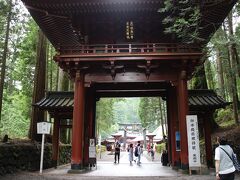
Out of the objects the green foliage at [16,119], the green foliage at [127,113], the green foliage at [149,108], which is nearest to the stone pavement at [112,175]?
the green foliage at [16,119]

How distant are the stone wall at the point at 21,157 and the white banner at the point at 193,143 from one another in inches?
285

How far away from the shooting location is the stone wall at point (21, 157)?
10.8 m

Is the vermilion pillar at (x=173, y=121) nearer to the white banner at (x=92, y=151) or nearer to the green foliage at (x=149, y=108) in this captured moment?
the white banner at (x=92, y=151)

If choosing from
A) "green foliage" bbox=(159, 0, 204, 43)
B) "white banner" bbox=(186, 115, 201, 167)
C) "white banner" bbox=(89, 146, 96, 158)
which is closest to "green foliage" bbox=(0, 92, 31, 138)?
"white banner" bbox=(89, 146, 96, 158)

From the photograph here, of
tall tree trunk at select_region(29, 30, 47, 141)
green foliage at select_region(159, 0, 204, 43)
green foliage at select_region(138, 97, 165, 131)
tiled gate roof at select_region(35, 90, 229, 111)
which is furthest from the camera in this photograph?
green foliage at select_region(138, 97, 165, 131)

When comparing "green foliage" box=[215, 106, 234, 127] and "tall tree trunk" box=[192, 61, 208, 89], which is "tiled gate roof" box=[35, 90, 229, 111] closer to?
"tall tree trunk" box=[192, 61, 208, 89]

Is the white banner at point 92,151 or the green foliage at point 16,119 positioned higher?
the green foliage at point 16,119

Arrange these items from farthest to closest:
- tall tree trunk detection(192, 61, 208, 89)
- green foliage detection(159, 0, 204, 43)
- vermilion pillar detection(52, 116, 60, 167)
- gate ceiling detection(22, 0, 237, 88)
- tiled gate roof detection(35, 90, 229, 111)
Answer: tall tree trunk detection(192, 61, 208, 89) → vermilion pillar detection(52, 116, 60, 167) → tiled gate roof detection(35, 90, 229, 111) → gate ceiling detection(22, 0, 237, 88) → green foliage detection(159, 0, 204, 43)

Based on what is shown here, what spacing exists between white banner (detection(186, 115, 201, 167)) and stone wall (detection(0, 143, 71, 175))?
7244 mm

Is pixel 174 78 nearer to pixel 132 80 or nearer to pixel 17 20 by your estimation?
pixel 132 80

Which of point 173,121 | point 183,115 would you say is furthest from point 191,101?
point 183,115

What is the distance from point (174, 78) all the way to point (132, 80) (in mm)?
1871

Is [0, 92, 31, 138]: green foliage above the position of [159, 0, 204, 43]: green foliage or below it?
below

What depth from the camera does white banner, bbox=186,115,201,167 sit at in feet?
35.0
